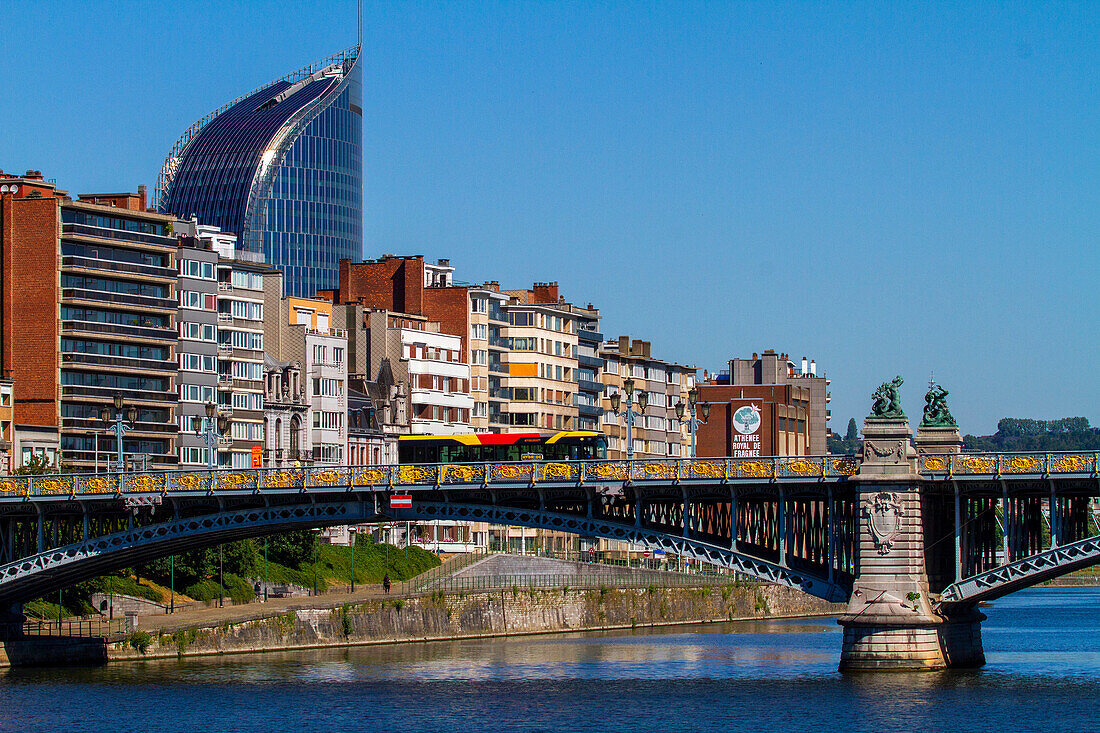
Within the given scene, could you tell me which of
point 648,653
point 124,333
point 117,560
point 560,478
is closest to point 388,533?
point 124,333

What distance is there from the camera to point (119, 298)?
163 m

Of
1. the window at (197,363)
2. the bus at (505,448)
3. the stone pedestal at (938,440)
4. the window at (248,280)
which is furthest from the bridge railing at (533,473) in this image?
the window at (248,280)

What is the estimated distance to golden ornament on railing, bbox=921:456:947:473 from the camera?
8994cm

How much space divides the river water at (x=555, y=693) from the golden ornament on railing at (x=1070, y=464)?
378 inches

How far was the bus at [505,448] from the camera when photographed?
111 metres

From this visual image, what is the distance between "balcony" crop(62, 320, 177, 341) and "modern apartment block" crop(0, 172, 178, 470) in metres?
0.08

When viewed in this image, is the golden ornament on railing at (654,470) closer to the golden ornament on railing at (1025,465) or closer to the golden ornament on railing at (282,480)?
the golden ornament on railing at (1025,465)

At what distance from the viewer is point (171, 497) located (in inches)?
3967

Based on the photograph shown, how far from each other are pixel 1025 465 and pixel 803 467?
384 inches

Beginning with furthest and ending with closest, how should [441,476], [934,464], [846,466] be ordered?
[441,476] < [846,466] < [934,464]

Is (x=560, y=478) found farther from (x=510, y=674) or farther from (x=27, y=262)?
(x=27, y=262)

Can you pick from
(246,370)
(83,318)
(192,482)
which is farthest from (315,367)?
(192,482)

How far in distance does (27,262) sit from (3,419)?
42.4 ft

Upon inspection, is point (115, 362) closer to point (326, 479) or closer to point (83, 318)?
point (83, 318)
